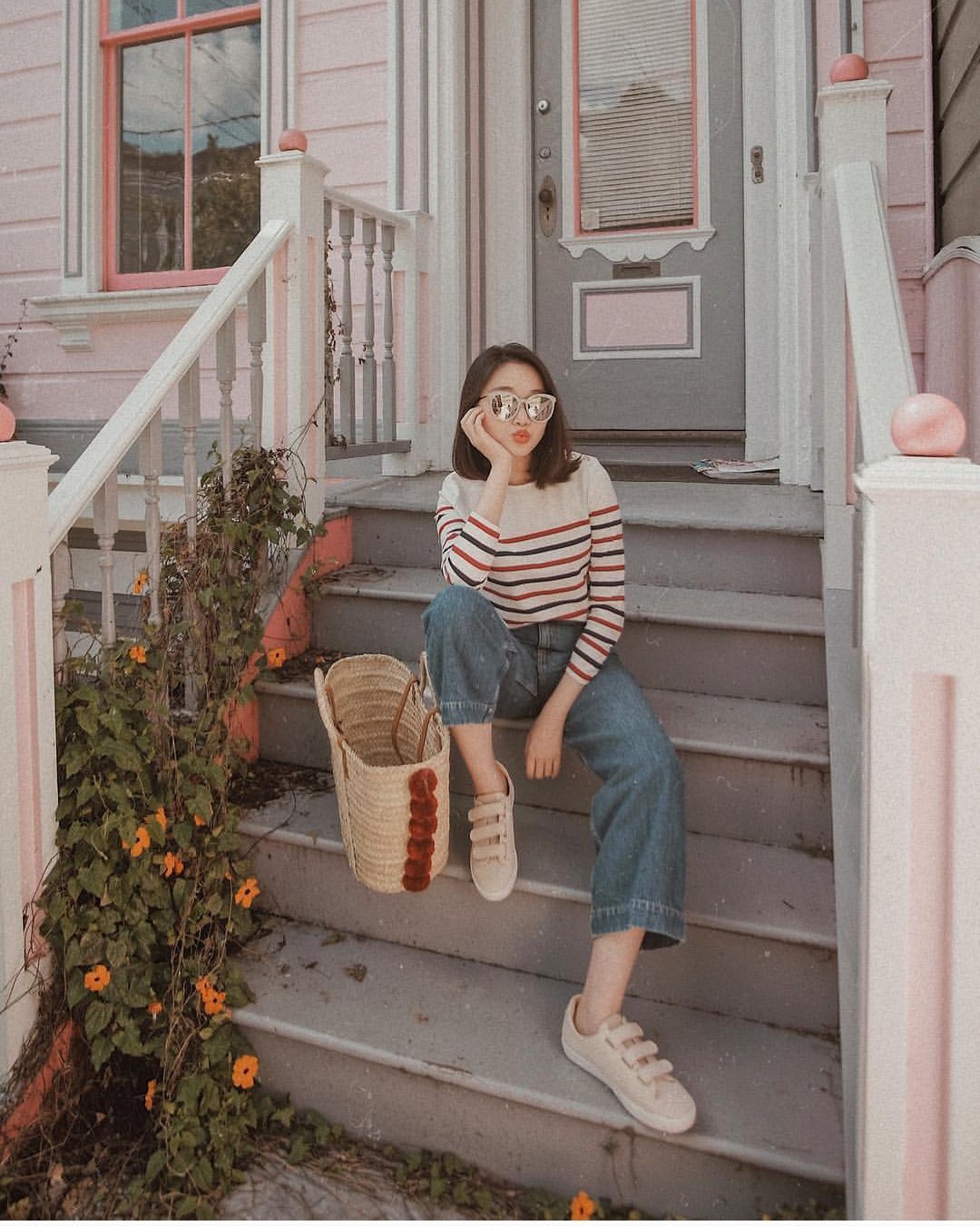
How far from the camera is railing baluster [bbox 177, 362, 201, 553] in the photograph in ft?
7.11

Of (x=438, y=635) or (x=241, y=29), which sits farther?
(x=241, y=29)

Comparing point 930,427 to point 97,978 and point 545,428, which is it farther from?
point 97,978

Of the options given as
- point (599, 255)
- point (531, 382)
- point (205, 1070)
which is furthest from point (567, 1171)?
point (599, 255)

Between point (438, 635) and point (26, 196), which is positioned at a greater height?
point (26, 196)

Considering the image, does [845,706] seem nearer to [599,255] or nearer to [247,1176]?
[247,1176]

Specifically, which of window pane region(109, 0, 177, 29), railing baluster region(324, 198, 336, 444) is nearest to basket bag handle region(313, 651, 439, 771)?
railing baluster region(324, 198, 336, 444)

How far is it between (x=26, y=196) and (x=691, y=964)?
442 centimetres

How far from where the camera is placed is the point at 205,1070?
1614 mm

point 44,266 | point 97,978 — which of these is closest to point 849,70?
point 97,978

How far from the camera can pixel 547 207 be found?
3.70m

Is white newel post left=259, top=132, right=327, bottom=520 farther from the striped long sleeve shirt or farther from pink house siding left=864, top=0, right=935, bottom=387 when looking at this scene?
pink house siding left=864, top=0, right=935, bottom=387

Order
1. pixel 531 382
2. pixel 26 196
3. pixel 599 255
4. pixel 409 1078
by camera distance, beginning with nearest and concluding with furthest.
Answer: pixel 409 1078
pixel 531 382
pixel 599 255
pixel 26 196

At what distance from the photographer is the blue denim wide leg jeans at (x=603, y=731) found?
1.44 m

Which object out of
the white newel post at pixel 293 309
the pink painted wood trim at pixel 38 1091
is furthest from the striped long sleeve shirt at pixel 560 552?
the pink painted wood trim at pixel 38 1091
